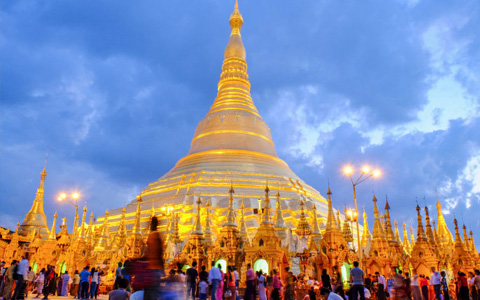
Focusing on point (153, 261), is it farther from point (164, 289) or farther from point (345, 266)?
point (345, 266)

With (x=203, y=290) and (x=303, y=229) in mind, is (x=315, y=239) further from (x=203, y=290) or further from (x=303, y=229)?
(x=203, y=290)

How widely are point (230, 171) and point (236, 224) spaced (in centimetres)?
1311

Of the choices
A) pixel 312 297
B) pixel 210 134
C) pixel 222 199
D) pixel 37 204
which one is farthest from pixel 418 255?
pixel 37 204

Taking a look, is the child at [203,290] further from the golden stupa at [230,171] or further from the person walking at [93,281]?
the golden stupa at [230,171]

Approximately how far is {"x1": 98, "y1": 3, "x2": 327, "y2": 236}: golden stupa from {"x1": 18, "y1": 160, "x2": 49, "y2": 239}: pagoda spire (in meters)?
9.61

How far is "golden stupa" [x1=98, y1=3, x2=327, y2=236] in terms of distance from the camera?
38.1 m

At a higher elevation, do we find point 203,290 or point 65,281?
point 65,281

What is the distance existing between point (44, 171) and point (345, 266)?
4468 cm

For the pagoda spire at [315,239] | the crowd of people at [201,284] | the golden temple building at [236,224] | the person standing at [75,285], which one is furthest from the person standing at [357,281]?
the person standing at [75,285]

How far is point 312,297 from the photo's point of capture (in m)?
13.5

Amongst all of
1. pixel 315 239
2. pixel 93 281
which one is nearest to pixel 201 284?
pixel 93 281

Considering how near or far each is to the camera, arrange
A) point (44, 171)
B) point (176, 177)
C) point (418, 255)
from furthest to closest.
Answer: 1. point (44, 171)
2. point (176, 177)
3. point (418, 255)

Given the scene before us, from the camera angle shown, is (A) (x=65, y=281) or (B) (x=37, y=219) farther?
(B) (x=37, y=219)

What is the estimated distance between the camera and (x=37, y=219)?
161 feet
